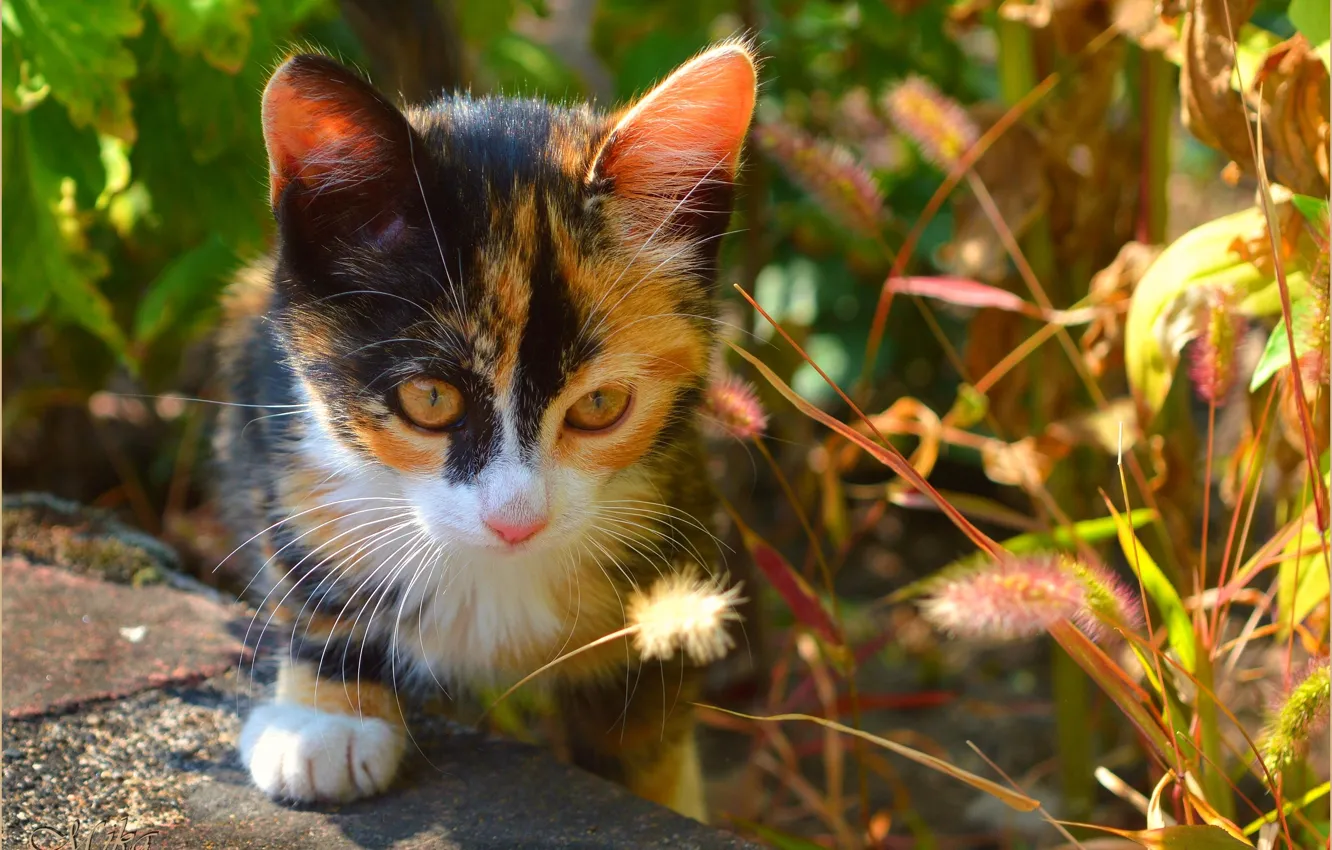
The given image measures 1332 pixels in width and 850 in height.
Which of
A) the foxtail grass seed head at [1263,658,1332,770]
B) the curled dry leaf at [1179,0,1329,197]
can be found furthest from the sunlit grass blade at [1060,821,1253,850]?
the curled dry leaf at [1179,0,1329,197]

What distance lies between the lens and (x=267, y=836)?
4.42 feet

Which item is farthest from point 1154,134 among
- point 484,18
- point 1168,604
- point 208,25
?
point 208,25

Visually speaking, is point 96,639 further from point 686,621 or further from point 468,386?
point 686,621

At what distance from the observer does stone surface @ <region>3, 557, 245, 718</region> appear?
166cm

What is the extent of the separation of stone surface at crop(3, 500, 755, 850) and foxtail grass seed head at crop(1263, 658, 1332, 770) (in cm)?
60

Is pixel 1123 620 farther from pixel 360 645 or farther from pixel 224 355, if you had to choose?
pixel 224 355

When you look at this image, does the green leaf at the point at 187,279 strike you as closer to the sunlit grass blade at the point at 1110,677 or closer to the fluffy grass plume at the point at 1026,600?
the fluffy grass plume at the point at 1026,600

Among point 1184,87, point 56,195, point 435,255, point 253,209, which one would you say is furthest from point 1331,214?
point 56,195

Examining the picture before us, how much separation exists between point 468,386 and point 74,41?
35.2 inches

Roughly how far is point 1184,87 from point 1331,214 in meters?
0.45

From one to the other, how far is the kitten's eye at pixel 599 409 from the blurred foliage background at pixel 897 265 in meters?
0.26

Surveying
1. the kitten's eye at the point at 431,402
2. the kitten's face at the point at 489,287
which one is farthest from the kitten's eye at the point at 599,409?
the kitten's eye at the point at 431,402

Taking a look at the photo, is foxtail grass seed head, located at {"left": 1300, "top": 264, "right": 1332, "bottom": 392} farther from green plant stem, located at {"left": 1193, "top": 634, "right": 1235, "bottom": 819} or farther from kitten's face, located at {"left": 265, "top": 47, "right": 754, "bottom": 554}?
kitten's face, located at {"left": 265, "top": 47, "right": 754, "bottom": 554}
